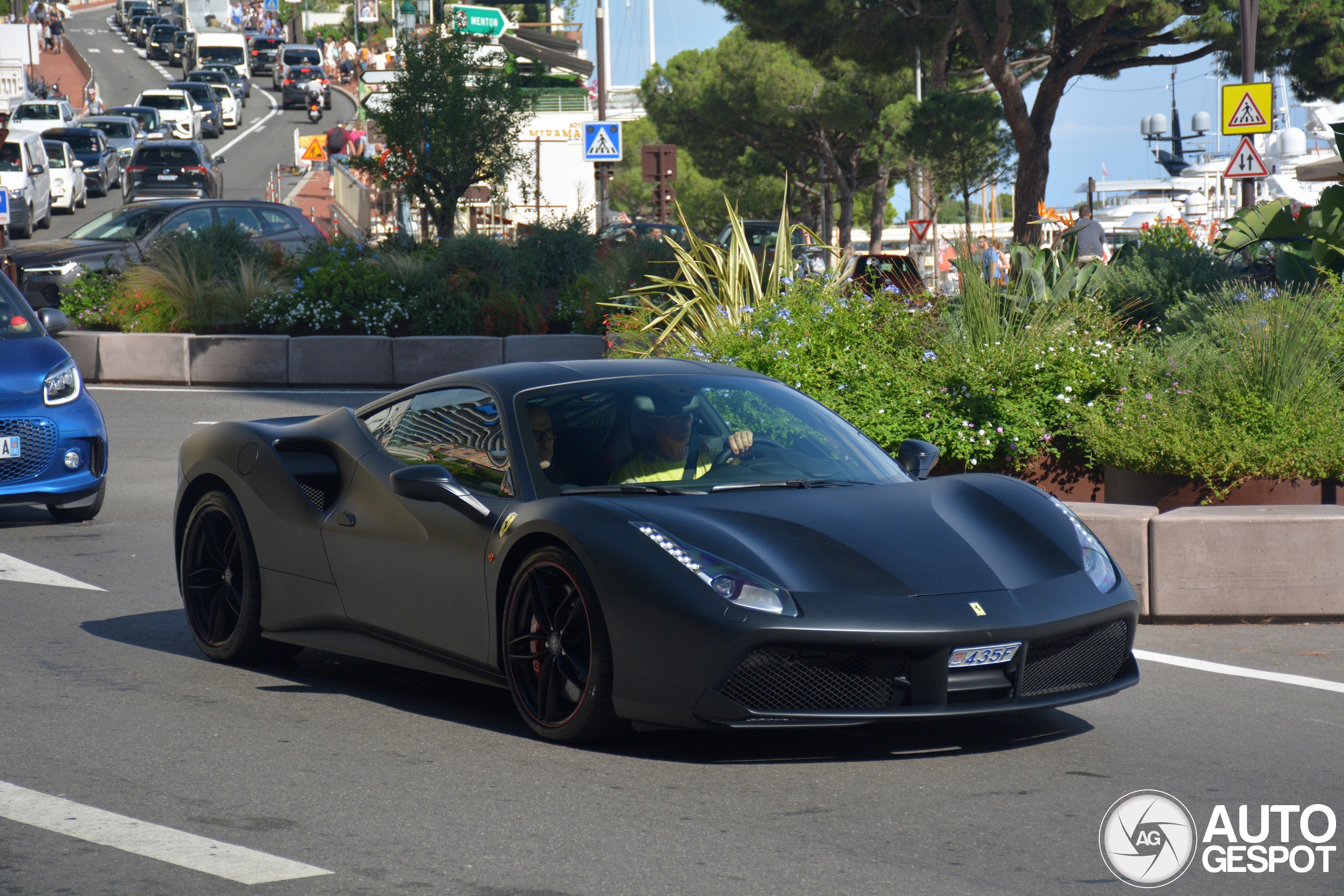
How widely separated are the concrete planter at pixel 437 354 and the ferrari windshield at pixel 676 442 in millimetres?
12470

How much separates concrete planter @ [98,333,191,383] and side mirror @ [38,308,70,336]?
8.23 meters

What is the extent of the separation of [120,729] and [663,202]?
85.7ft

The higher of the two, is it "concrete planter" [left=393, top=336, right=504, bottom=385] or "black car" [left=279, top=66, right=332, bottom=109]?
"black car" [left=279, top=66, right=332, bottom=109]

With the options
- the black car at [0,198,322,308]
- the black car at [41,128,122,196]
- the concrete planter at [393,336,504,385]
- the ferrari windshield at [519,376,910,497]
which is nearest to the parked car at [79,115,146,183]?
the black car at [41,128,122,196]

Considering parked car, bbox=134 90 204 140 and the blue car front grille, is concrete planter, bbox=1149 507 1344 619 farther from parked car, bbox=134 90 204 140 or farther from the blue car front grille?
parked car, bbox=134 90 204 140

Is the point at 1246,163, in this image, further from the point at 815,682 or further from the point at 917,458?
the point at 815,682

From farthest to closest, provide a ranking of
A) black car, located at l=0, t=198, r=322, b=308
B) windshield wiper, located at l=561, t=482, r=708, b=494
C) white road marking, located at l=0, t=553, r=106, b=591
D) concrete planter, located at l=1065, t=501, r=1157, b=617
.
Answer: black car, located at l=0, t=198, r=322, b=308 → white road marking, located at l=0, t=553, r=106, b=591 → concrete planter, located at l=1065, t=501, r=1157, b=617 → windshield wiper, located at l=561, t=482, r=708, b=494

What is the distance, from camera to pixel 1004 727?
5.35 meters

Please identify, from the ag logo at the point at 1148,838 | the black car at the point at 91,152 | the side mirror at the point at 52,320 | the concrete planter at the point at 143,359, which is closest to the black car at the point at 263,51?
the black car at the point at 91,152

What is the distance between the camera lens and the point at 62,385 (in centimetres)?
996

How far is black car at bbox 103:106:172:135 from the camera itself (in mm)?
55562

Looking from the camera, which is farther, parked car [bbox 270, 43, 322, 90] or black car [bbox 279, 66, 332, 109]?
parked car [bbox 270, 43, 322, 90]

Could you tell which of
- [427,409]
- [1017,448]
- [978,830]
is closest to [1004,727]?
[978,830]

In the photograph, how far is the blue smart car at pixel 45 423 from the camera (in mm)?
9594
